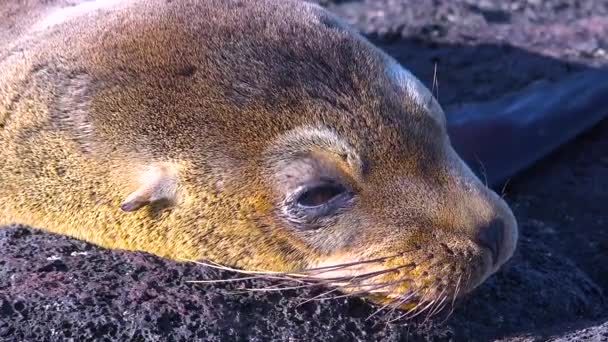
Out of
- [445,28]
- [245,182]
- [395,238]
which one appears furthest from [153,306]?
[445,28]

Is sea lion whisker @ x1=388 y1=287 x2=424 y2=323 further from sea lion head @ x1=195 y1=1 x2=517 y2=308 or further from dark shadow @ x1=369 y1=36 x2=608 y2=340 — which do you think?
dark shadow @ x1=369 y1=36 x2=608 y2=340

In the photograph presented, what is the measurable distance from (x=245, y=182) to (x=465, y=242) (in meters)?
0.76

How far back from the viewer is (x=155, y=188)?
3.87 metres

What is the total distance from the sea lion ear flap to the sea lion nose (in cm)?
105

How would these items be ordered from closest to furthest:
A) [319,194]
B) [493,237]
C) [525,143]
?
[493,237], [319,194], [525,143]

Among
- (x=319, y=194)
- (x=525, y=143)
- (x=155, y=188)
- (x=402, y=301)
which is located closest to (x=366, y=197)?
(x=319, y=194)

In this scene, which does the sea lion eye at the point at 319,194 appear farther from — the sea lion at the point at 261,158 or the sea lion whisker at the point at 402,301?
the sea lion whisker at the point at 402,301

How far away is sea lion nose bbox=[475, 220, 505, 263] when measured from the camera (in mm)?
3678

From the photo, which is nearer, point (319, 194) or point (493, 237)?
point (493, 237)

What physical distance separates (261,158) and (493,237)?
81 cm

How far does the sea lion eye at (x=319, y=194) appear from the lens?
149 inches

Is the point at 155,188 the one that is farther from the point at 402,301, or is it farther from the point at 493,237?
the point at 493,237

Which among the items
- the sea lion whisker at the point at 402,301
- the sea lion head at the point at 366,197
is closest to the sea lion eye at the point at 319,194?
the sea lion head at the point at 366,197

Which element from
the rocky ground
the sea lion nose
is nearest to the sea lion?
the sea lion nose
